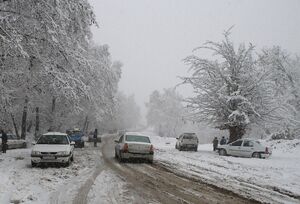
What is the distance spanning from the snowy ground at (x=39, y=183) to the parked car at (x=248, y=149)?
14816 millimetres

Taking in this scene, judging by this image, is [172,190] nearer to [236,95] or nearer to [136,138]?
[136,138]

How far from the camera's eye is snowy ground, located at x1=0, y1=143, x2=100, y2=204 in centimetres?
1005

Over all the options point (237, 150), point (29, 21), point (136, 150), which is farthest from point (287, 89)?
point (29, 21)

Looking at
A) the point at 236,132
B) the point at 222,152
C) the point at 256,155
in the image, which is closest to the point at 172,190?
the point at 256,155

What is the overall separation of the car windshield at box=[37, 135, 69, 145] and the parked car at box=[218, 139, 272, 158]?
1451cm

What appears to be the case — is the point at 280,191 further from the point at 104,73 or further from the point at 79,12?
the point at 104,73

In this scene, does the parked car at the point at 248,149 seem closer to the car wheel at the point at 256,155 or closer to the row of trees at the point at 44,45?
the car wheel at the point at 256,155

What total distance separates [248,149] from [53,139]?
49.8 feet

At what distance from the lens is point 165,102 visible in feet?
337

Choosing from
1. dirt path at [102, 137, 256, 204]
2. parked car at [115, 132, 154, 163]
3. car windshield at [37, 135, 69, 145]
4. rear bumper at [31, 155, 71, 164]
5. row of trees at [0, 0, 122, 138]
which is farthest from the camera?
parked car at [115, 132, 154, 163]

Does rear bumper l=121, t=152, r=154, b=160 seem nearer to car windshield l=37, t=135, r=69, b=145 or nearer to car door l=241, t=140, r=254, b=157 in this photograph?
car windshield l=37, t=135, r=69, b=145

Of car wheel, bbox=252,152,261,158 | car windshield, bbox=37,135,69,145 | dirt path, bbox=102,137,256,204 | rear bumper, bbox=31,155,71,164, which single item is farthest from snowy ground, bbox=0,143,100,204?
car wheel, bbox=252,152,261,158

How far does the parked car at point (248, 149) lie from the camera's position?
27672 mm

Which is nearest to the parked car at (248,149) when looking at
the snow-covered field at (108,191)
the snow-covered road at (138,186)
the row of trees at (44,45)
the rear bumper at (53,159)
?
the snow-covered road at (138,186)
